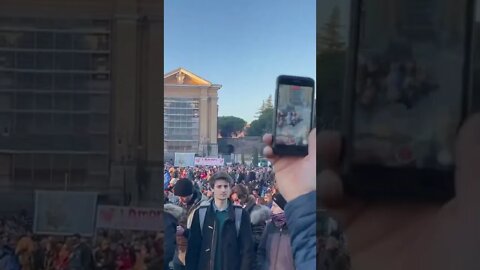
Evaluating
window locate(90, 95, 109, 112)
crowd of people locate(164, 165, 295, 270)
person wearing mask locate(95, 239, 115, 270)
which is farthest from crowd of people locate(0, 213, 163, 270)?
window locate(90, 95, 109, 112)

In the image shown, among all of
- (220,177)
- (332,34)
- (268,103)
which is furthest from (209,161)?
(332,34)

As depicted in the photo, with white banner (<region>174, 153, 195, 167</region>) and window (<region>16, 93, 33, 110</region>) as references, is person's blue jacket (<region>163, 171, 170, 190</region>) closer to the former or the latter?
white banner (<region>174, 153, 195, 167</region>)

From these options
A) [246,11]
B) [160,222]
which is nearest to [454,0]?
[246,11]

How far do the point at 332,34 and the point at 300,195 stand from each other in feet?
1.93

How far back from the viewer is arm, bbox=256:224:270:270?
3.21m

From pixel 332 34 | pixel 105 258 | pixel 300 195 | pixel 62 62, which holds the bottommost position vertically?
pixel 105 258

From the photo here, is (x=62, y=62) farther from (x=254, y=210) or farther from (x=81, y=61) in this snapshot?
(x=254, y=210)

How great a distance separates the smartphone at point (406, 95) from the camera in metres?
3.37

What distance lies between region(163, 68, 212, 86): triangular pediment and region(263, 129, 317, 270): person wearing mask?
0.30 meters

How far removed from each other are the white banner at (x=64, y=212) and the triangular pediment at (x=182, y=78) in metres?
0.50

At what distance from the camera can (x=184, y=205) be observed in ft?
10.5

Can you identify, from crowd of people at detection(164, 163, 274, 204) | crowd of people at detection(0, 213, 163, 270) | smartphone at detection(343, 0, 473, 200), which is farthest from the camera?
smartphone at detection(343, 0, 473, 200)

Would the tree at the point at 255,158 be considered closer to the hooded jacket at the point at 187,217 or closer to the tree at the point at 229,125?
the tree at the point at 229,125

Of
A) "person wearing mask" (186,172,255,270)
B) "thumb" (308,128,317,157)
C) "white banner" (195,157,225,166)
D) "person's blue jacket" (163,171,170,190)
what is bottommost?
"person wearing mask" (186,172,255,270)
